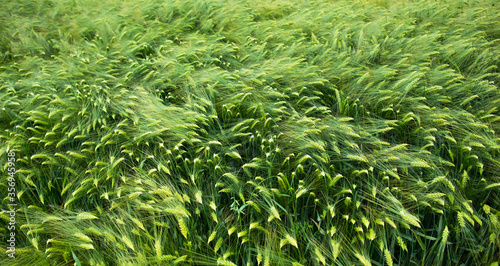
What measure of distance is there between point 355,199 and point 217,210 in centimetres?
94

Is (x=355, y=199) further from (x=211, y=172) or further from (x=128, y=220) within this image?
(x=128, y=220)

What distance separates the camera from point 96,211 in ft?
6.44

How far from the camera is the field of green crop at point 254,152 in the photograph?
1856mm

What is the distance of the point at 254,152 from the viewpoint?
7.38 feet

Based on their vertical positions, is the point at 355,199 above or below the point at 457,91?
below

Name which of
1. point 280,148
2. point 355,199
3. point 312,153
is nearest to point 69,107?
point 280,148

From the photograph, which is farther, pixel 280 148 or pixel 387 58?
pixel 387 58

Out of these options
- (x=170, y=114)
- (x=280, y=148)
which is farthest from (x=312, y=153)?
(x=170, y=114)

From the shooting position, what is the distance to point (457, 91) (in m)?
2.52

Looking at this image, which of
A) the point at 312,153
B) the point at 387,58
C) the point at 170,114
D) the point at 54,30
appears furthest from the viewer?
the point at 54,30

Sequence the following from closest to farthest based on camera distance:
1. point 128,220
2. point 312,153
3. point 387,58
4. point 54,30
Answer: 1. point 128,220
2. point 312,153
3. point 387,58
4. point 54,30

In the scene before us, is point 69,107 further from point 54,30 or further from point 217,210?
point 54,30

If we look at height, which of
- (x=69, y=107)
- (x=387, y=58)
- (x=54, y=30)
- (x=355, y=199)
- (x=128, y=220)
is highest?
(x=54, y=30)

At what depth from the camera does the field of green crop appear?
186 centimetres
